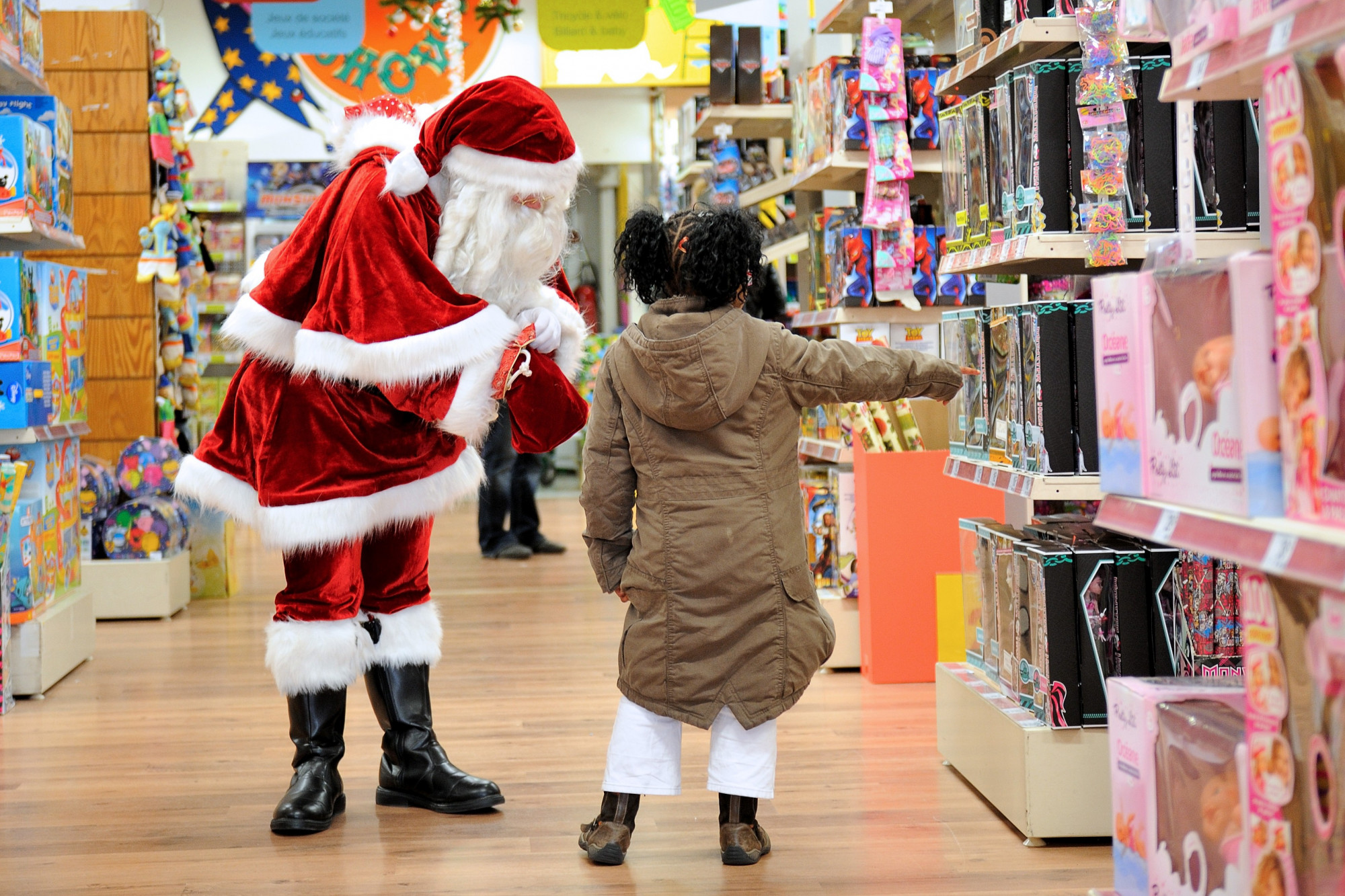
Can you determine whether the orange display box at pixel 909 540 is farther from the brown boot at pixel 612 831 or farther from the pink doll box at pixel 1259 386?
the pink doll box at pixel 1259 386

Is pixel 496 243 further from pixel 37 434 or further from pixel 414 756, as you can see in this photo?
pixel 37 434

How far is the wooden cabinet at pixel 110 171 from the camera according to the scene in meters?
5.16

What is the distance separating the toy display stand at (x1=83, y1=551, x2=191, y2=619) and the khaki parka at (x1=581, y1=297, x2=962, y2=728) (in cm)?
313

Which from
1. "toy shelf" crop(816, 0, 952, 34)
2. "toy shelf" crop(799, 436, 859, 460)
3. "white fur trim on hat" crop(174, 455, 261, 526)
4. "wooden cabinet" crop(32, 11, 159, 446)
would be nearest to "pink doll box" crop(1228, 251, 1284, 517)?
"white fur trim on hat" crop(174, 455, 261, 526)

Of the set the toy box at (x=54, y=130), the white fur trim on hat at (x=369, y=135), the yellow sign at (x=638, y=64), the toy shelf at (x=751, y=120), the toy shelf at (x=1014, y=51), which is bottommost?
the white fur trim on hat at (x=369, y=135)

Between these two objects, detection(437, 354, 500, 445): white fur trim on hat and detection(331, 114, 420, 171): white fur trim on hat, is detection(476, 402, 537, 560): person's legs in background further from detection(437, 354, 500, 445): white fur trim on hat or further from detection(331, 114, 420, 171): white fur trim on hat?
detection(437, 354, 500, 445): white fur trim on hat

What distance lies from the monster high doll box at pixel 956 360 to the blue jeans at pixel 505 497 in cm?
392

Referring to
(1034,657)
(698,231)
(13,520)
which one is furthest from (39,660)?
(1034,657)

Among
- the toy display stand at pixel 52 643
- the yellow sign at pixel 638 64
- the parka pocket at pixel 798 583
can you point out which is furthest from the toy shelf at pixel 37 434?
the yellow sign at pixel 638 64

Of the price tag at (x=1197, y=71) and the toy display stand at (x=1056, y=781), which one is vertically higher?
the price tag at (x=1197, y=71)

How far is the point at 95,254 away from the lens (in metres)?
5.21

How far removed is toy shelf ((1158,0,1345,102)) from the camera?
3.34 ft

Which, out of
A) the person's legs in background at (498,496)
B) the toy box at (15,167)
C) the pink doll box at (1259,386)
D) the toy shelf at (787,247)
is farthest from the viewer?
the person's legs in background at (498,496)

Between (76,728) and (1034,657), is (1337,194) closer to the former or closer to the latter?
(1034,657)
